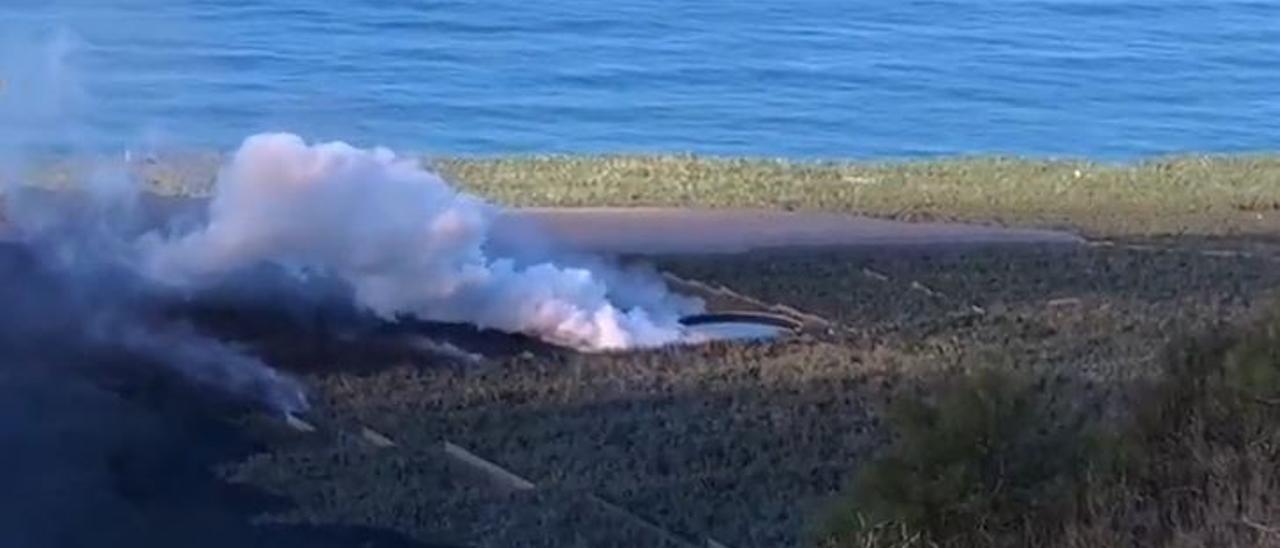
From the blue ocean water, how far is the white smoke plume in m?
6.44

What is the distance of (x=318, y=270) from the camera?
60.6 ft

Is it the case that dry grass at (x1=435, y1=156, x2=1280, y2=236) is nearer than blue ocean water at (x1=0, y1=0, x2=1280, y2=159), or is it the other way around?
dry grass at (x1=435, y1=156, x2=1280, y2=236)

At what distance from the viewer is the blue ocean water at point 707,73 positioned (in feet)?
99.7

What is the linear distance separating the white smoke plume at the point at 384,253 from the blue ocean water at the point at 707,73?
6.44 metres

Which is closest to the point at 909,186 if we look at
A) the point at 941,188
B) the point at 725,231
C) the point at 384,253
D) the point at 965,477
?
the point at 941,188

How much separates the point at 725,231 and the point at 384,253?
551cm

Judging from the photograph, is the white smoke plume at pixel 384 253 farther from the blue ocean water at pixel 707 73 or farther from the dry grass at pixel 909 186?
the blue ocean water at pixel 707 73

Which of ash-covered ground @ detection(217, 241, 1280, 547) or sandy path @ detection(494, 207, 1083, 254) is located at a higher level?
sandy path @ detection(494, 207, 1083, 254)

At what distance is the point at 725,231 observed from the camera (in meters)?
23.6

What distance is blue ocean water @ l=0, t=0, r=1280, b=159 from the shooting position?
3039cm

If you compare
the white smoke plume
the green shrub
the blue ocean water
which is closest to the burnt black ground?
the white smoke plume

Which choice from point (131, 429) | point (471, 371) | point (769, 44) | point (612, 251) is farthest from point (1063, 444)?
point (769, 44)

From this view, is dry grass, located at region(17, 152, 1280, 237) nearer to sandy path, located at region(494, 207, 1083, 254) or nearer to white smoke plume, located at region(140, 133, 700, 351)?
sandy path, located at region(494, 207, 1083, 254)

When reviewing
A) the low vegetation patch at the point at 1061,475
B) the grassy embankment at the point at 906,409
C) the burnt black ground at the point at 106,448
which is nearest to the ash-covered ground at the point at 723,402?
the grassy embankment at the point at 906,409
